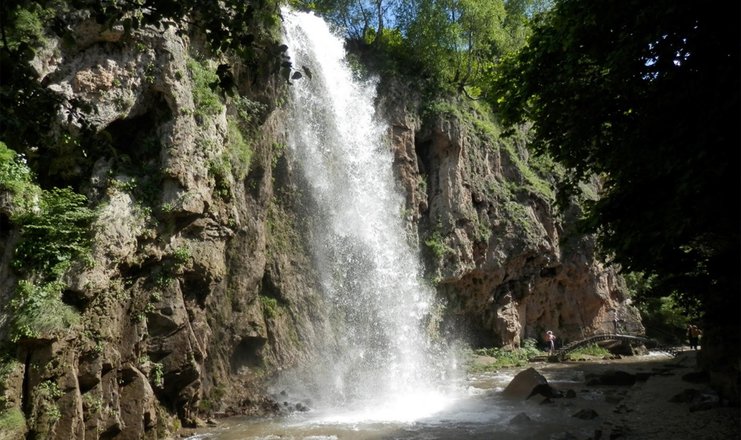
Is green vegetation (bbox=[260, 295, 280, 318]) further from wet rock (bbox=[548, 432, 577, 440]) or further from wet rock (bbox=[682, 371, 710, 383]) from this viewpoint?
wet rock (bbox=[682, 371, 710, 383])

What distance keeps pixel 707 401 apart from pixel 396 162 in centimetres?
1515

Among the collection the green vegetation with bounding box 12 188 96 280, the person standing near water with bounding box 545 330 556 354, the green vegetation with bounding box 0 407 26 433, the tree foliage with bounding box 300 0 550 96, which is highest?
the tree foliage with bounding box 300 0 550 96

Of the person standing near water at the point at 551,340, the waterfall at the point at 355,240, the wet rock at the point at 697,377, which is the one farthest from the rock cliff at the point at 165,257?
the person standing near water at the point at 551,340

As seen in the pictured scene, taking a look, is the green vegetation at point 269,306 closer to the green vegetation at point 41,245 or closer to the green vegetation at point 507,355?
the green vegetation at point 41,245

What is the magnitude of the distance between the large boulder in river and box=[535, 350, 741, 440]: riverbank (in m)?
1.46

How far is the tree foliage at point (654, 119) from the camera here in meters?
5.43

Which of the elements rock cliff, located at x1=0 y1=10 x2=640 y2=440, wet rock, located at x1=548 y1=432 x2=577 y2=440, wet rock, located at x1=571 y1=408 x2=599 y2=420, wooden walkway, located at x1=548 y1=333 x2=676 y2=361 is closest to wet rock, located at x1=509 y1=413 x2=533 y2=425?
wet rock, located at x1=571 y1=408 x2=599 y2=420

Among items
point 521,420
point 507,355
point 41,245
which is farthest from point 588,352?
point 41,245

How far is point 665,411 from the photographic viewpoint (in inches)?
392

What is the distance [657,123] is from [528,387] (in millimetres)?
9557

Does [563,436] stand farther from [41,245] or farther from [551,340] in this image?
[551,340]

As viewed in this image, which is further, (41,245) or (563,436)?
(563,436)

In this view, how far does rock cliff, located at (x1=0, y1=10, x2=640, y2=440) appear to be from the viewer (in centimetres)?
871

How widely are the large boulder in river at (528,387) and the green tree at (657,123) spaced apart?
Answer: 181 inches
